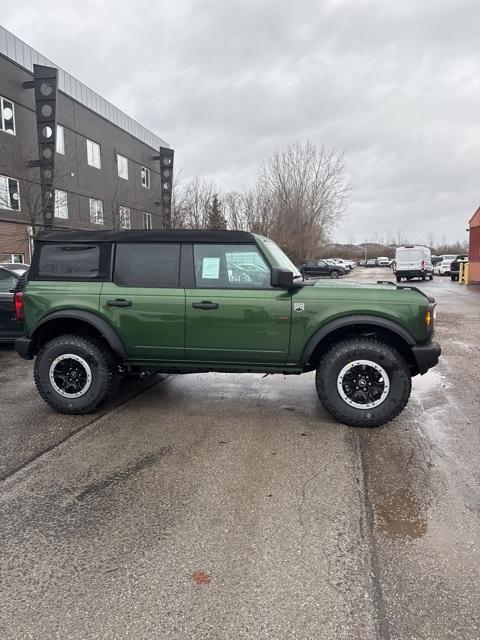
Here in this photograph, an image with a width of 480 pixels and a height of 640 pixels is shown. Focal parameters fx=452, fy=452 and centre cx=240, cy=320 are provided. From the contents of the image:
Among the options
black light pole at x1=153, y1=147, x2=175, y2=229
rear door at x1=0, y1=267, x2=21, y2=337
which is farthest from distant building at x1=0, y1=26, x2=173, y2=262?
rear door at x1=0, y1=267, x2=21, y2=337

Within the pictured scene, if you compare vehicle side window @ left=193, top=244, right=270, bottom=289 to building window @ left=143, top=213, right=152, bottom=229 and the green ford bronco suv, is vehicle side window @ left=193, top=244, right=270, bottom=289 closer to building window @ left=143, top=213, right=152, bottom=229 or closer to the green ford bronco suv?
the green ford bronco suv

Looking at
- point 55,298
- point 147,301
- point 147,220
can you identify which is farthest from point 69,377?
point 147,220

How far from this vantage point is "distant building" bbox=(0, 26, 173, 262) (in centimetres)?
2031

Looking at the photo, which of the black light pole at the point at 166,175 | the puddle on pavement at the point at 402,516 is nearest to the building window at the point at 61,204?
the black light pole at the point at 166,175

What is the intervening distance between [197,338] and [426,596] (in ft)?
9.86

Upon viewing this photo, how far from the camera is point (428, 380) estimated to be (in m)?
6.38

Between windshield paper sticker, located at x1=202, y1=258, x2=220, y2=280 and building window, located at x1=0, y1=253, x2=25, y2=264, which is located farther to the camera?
building window, located at x1=0, y1=253, x2=25, y2=264

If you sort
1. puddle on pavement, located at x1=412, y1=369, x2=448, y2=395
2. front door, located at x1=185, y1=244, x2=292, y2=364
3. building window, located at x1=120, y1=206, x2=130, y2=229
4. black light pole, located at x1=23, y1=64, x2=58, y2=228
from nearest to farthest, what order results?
1. front door, located at x1=185, y1=244, x2=292, y2=364
2. puddle on pavement, located at x1=412, y1=369, x2=448, y2=395
3. black light pole, located at x1=23, y1=64, x2=58, y2=228
4. building window, located at x1=120, y1=206, x2=130, y2=229

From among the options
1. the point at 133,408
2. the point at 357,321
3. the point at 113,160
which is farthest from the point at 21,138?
the point at 357,321

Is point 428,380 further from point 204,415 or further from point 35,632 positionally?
point 35,632

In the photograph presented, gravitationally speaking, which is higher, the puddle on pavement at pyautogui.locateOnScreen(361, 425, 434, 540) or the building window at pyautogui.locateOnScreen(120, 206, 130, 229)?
the building window at pyautogui.locateOnScreen(120, 206, 130, 229)

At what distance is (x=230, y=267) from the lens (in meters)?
4.70

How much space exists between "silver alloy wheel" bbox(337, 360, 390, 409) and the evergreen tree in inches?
1467

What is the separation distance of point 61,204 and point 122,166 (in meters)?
9.43
